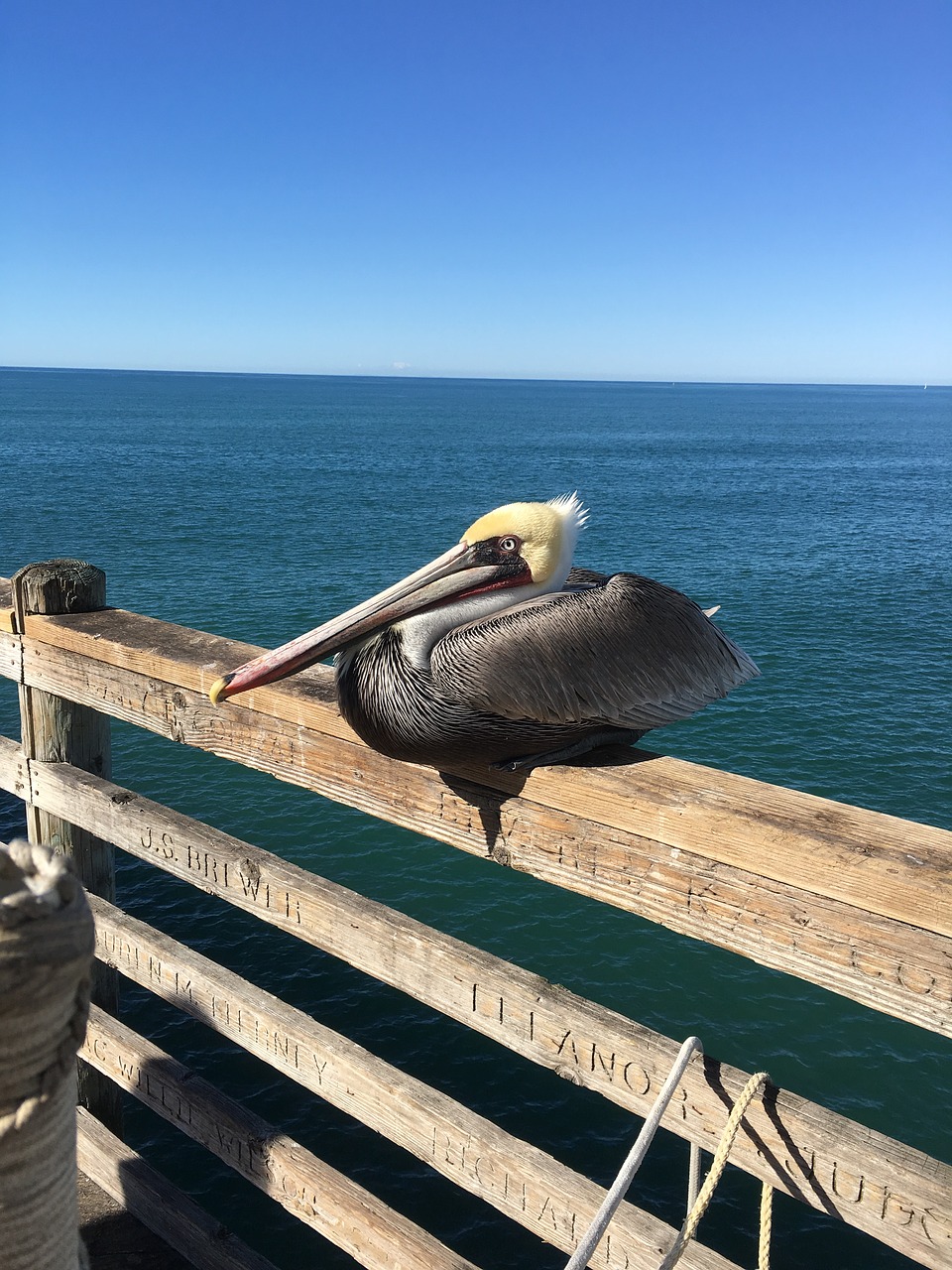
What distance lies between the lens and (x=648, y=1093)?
7.11 ft

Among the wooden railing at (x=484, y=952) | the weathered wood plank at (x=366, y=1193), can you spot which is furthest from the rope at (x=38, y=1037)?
the weathered wood plank at (x=366, y=1193)

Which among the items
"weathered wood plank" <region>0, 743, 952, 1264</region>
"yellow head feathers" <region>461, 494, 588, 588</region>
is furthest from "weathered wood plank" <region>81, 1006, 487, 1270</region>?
"yellow head feathers" <region>461, 494, 588, 588</region>

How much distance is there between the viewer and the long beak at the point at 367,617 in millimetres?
2498

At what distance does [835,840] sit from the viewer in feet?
5.96

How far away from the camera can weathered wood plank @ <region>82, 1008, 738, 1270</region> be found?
228 centimetres

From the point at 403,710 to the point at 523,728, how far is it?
289 millimetres

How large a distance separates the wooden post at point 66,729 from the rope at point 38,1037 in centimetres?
265

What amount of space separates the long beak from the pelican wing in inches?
8.1

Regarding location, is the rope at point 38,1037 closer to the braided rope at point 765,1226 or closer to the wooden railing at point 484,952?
the wooden railing at point 484,952

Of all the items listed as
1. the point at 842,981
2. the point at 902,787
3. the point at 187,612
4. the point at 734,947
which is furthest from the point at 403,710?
the point at 187,612

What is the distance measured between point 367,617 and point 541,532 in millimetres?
603

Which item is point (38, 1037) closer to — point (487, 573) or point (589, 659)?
point (589, 659)

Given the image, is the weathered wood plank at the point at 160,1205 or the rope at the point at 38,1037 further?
the weathered wood plank at the point at 160,1205

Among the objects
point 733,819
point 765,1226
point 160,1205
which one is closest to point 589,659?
point 733,819
